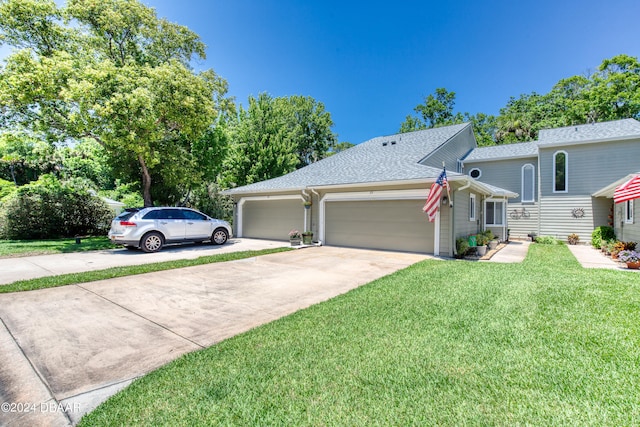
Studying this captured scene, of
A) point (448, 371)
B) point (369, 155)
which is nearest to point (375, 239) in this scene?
point (369, 155)

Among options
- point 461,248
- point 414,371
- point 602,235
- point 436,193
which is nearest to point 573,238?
point 602,235

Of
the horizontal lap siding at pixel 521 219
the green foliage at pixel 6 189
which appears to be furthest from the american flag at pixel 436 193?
the green foliage at pixel 6 189

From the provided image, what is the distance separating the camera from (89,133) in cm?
1191

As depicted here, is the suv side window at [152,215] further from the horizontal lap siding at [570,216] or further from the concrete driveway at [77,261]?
the horizontal lap siding at [570,216]

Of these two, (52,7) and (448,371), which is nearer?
(448,371)

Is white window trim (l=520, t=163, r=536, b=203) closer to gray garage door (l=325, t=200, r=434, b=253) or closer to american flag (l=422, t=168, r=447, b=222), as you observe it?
gray garage door (l=325, t=200, r=434, b=253)

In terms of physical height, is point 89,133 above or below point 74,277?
above

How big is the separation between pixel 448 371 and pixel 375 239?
856 cm

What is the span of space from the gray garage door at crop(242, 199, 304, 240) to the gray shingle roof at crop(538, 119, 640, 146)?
12.4 meters

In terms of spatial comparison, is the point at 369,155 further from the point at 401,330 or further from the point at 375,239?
the point at 401,330

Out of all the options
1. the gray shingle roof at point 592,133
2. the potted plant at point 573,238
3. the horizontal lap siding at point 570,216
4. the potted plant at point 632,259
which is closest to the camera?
the potted plant at point 632,259

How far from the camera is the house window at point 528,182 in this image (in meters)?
15.4

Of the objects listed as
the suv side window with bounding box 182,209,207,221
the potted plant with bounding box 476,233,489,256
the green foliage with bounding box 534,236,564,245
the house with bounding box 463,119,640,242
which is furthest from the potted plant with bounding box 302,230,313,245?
the house with bounding box 463,119,640,242

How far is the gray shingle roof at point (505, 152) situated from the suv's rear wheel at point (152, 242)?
16.3m
